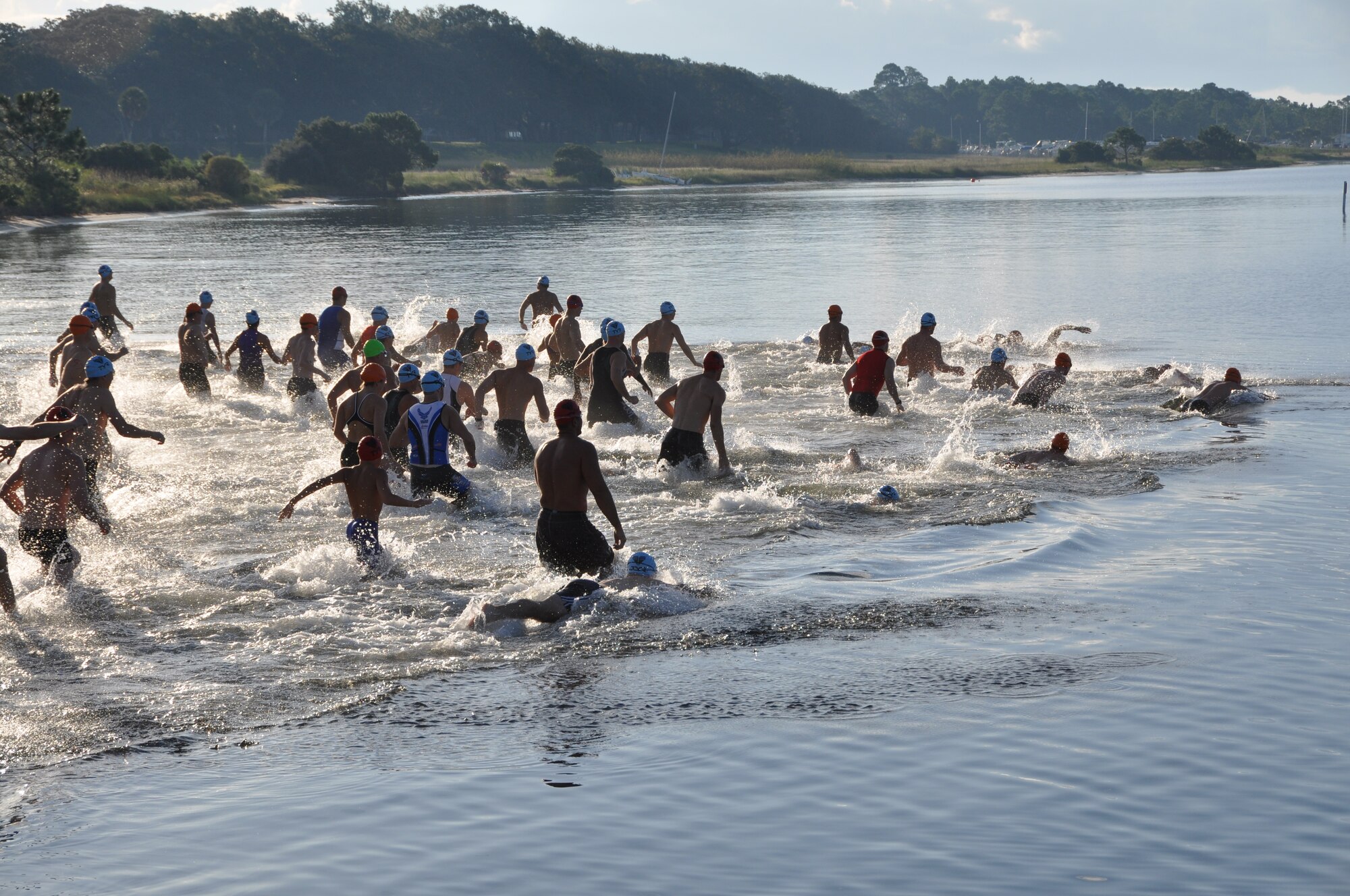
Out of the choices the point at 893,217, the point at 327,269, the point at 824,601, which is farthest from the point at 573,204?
the point at 824,601

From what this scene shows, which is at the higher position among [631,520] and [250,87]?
[250,87]

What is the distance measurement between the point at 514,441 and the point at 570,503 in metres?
4.86

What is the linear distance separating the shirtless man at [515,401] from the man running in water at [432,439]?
165 cm

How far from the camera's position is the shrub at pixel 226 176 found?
265 ft

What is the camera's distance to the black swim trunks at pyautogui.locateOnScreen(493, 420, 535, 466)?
1475 cm

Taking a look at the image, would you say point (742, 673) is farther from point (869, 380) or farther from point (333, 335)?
point (333, 335)

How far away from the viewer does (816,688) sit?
8727mm

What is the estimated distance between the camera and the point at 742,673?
29.6 ft

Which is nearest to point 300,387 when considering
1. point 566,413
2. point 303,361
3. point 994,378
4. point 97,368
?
point 303,361

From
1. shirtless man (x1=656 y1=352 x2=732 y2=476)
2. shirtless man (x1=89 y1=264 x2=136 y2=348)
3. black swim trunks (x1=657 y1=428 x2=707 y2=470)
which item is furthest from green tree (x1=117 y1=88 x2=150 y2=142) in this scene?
black swim trunks (x1=657 y1=428 x2=707 y2=470)

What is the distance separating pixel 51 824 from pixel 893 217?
2747 inches

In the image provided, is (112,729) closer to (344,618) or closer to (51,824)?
(51,824)

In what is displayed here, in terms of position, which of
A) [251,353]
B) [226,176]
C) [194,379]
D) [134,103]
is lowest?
[194,379]

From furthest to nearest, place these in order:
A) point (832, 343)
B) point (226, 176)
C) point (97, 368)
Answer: point (226, 176) → point (832, 343) → point (97, 368)
